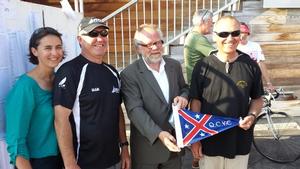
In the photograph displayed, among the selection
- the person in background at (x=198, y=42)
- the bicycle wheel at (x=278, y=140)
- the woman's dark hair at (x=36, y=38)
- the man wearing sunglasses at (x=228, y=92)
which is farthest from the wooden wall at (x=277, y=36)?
the woman's dark hair at (x=36, y=38)

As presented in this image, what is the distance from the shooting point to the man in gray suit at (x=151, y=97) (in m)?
2.34

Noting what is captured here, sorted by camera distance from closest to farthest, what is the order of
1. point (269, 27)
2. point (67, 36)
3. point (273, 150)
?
point (67, 36) → point (273, 150) → point (269, 27)

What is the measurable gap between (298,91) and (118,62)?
3.39m

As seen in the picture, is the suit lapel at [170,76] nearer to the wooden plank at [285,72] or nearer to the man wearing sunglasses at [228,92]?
the man wearing sunglasses at [228,92]

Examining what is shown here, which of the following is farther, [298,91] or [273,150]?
[298,91]

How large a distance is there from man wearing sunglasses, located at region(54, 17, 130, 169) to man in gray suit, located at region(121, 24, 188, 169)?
0.13 m

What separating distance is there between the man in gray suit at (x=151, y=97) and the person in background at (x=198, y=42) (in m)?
1.48

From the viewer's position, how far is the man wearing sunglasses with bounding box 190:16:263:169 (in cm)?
244

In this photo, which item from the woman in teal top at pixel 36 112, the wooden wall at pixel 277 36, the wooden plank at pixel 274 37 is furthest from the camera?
the wooden plank at pixel 274 37

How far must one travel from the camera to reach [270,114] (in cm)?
442

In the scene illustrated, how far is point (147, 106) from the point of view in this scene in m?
2.40

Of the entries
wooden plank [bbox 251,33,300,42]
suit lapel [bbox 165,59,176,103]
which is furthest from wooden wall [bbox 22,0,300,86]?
suit lapel [bbox 165,59,176,103]

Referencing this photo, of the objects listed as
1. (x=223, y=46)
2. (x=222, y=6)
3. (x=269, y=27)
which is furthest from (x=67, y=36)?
(x=269, y=27)

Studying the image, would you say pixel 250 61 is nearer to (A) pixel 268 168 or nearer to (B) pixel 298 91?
(A) pixel 268 168
